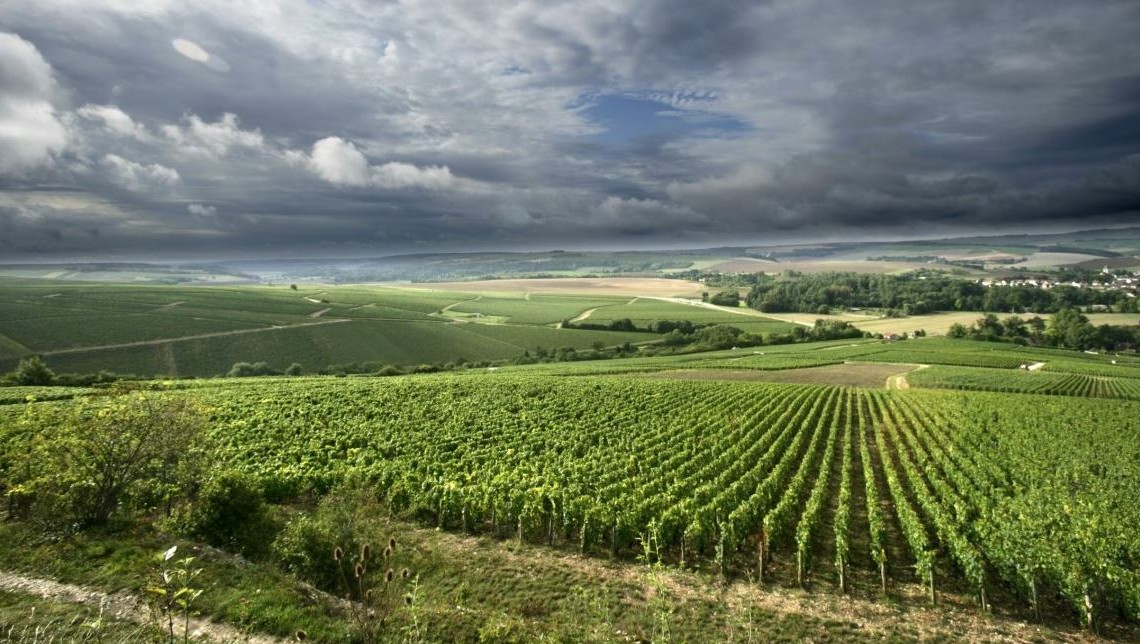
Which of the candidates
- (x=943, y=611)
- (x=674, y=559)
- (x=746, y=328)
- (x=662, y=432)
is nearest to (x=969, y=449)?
(x=662, y=432)

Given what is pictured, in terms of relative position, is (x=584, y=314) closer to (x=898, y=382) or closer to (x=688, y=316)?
(x=688, y=316)

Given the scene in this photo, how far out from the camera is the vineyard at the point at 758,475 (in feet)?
67.4

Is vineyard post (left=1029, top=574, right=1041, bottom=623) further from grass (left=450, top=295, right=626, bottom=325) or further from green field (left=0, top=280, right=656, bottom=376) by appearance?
grass (left=450, top=295, right=626, bottom=325)

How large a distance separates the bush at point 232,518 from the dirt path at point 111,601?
486cm

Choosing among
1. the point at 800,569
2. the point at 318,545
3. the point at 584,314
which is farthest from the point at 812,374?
the point at 584,314

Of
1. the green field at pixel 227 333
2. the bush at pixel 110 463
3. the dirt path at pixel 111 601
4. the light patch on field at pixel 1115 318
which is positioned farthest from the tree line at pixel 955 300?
the dirt path at pixel 111 601

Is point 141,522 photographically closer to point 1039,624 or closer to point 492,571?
point 492,571

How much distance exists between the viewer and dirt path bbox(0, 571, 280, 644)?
1388 centimetres

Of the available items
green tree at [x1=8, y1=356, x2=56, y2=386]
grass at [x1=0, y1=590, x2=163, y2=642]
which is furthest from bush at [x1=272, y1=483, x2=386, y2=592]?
green tree at [x1=8, y1=356, x2=56, y2=386]

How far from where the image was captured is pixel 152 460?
68.4 ft

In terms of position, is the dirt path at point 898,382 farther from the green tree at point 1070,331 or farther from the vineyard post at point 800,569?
the green tree at point 1070,331

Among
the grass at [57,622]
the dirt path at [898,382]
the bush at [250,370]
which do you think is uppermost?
the grass at [57,622]

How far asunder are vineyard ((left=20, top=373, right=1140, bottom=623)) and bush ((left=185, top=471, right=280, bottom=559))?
4.79 meters

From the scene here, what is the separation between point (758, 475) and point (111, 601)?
29428 mm
